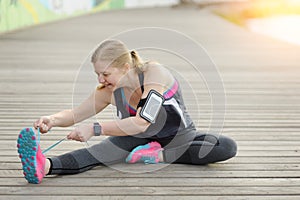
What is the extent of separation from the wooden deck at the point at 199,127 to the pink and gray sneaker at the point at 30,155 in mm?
39

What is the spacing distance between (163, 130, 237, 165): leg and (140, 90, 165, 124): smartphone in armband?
0.29m

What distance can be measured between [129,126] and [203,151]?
0.37 meters

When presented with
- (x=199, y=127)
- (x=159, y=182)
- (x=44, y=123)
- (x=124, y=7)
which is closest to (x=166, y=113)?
(x=159, y=182)

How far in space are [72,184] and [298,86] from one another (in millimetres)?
3029

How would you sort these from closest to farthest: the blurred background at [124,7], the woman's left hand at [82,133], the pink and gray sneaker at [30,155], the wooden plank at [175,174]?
the pink and gray sneaker at [30,155]
the woman's left hand at [82,133]
the wooden plank at [175,174]
the blurred background at [124,7]

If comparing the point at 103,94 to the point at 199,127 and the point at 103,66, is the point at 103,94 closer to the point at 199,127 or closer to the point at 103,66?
the point at 103,66

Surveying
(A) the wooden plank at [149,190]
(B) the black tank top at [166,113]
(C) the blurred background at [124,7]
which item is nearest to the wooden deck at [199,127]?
(A) the wooden plank at [149,190]

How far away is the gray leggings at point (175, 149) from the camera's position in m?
2.43

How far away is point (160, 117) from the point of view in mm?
2396

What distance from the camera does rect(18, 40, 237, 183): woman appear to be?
7.26 ft

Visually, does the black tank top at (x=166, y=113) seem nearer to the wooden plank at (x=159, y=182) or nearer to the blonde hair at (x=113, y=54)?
the blonde hair at (x=113, y=54)

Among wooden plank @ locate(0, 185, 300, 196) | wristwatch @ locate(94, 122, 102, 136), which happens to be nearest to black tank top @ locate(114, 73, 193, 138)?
wristwatch @ locate(94, 122, 102, 136)

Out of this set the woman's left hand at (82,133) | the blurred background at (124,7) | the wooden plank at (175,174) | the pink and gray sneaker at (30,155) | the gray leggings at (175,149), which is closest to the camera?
the pink and gray sneaker at (30,155)

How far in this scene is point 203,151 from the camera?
2.44 meters
